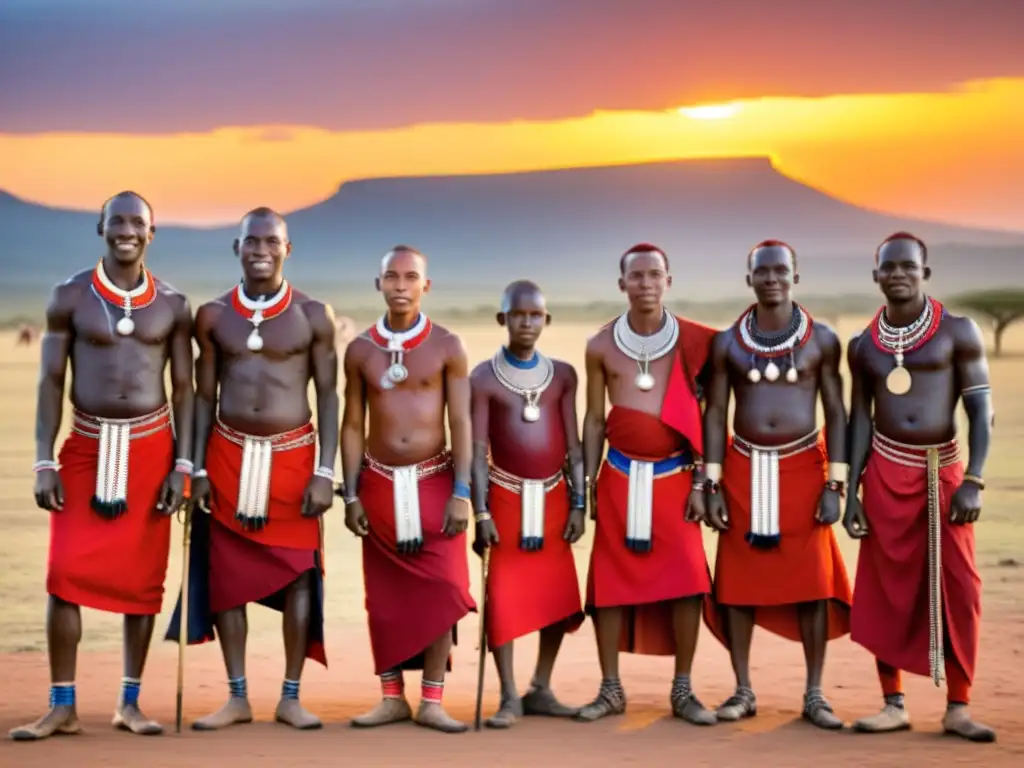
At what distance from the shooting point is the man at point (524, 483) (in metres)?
8.55

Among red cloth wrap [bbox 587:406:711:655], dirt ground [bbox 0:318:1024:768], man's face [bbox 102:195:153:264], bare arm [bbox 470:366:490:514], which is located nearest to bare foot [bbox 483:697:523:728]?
dirt ground [bbox 0:318:1024:768]

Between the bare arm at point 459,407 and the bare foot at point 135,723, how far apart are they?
2.05m

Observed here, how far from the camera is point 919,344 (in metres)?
8.27

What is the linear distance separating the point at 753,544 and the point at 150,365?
335cm

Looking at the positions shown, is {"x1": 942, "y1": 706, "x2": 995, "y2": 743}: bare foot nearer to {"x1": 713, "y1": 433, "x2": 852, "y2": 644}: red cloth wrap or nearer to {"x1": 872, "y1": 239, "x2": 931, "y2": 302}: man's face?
{"x1": 713, "y1": 433, "x2": 852, "y2": 644}: red cloth wrap

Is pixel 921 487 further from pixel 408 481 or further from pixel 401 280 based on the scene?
pixel 401 280

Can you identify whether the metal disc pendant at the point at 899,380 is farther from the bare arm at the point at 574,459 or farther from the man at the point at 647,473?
the bare arm at the point at 574,459

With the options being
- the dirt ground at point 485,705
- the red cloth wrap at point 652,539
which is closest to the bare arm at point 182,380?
the dirt ground at point 485,705

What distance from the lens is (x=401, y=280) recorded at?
8430 millimetres

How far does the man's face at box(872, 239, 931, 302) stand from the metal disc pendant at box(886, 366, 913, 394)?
14.9 inches

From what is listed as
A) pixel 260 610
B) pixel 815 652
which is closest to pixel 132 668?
pixel 815 652

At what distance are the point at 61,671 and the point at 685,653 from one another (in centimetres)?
330

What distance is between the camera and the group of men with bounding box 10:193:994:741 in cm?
825

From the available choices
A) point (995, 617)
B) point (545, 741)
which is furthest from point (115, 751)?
point (995, 617)
